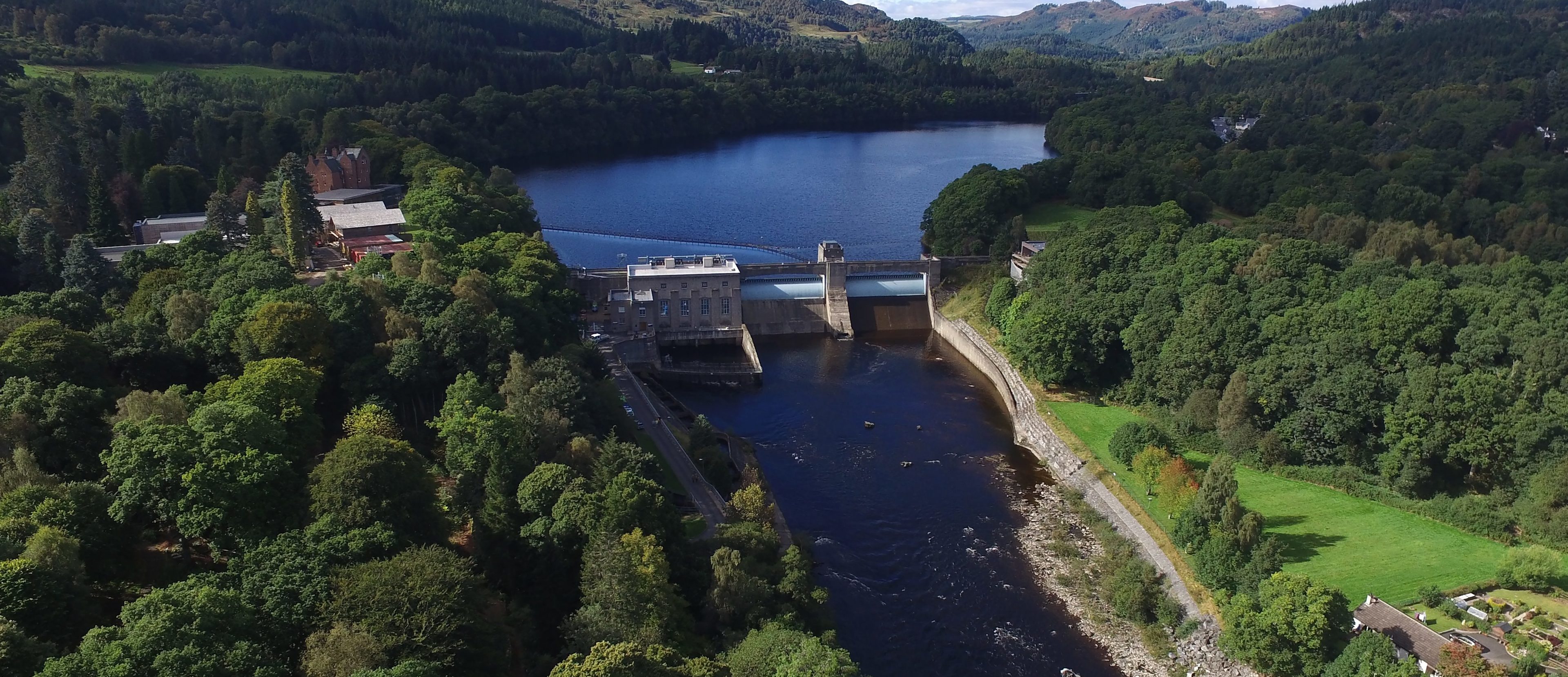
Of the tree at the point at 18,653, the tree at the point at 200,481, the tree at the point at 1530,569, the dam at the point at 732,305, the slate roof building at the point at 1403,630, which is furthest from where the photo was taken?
the dam at the point at 732,305

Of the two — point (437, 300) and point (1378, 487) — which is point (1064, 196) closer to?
point (1378, 487)

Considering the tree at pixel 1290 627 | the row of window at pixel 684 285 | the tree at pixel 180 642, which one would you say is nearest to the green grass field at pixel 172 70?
the row of window at pixel 684 285

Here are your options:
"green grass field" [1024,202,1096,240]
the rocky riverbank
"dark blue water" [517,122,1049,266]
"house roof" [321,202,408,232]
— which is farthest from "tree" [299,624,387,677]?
"green grass field" [1024,202,1096,240]

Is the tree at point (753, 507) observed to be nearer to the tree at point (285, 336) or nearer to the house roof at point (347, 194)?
the tree at point (285, 336)

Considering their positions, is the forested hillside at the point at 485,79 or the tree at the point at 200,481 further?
the forested hillside at the point at 485,79

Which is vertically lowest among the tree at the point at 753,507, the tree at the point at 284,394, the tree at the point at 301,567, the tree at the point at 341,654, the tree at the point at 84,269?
the tree at the point at 753,507

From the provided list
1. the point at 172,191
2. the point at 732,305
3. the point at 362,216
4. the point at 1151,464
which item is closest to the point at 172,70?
the point at 172,191

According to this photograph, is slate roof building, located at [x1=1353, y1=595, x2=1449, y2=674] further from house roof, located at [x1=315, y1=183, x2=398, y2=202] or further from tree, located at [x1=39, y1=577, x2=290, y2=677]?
house roof, located at [x1=315, y1=183, x2=398, y2=202]
